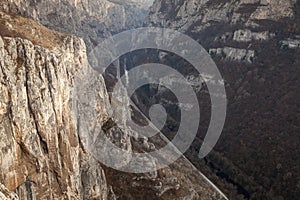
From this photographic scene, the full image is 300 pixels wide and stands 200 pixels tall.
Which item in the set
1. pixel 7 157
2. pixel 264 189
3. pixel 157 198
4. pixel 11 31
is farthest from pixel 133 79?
pixel 7 157

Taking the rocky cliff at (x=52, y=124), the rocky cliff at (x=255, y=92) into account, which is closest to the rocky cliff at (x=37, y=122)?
the rocky cliff at (x=52, y=124)

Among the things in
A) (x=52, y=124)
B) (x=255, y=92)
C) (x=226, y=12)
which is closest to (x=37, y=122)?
(x=52, y=124)

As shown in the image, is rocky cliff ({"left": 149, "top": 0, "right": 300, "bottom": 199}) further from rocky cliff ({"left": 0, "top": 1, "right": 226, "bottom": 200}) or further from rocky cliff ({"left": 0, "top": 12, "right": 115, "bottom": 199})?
rocky cliff ({"left": 0, "top": 12, "right": 115, "bottom": 199})

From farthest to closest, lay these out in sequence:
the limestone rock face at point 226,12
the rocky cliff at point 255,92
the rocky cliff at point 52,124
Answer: the limestone rock face at point 226,12
the rocky cliff at point 255,92
the rocky cliff at point 52,124

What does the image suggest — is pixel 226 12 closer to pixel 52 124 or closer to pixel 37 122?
pixel 52 124

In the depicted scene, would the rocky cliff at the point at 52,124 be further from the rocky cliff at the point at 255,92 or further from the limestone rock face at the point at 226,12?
the limestone rock face at the point at 226,12

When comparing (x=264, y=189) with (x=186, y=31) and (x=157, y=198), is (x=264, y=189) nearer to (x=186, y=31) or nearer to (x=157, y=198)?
(x=157, y=198)

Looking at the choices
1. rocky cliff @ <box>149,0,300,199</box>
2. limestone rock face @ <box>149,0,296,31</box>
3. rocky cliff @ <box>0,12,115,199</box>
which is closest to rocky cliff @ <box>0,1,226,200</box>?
rocky cliff @ <box>0,12,115,199</box>
